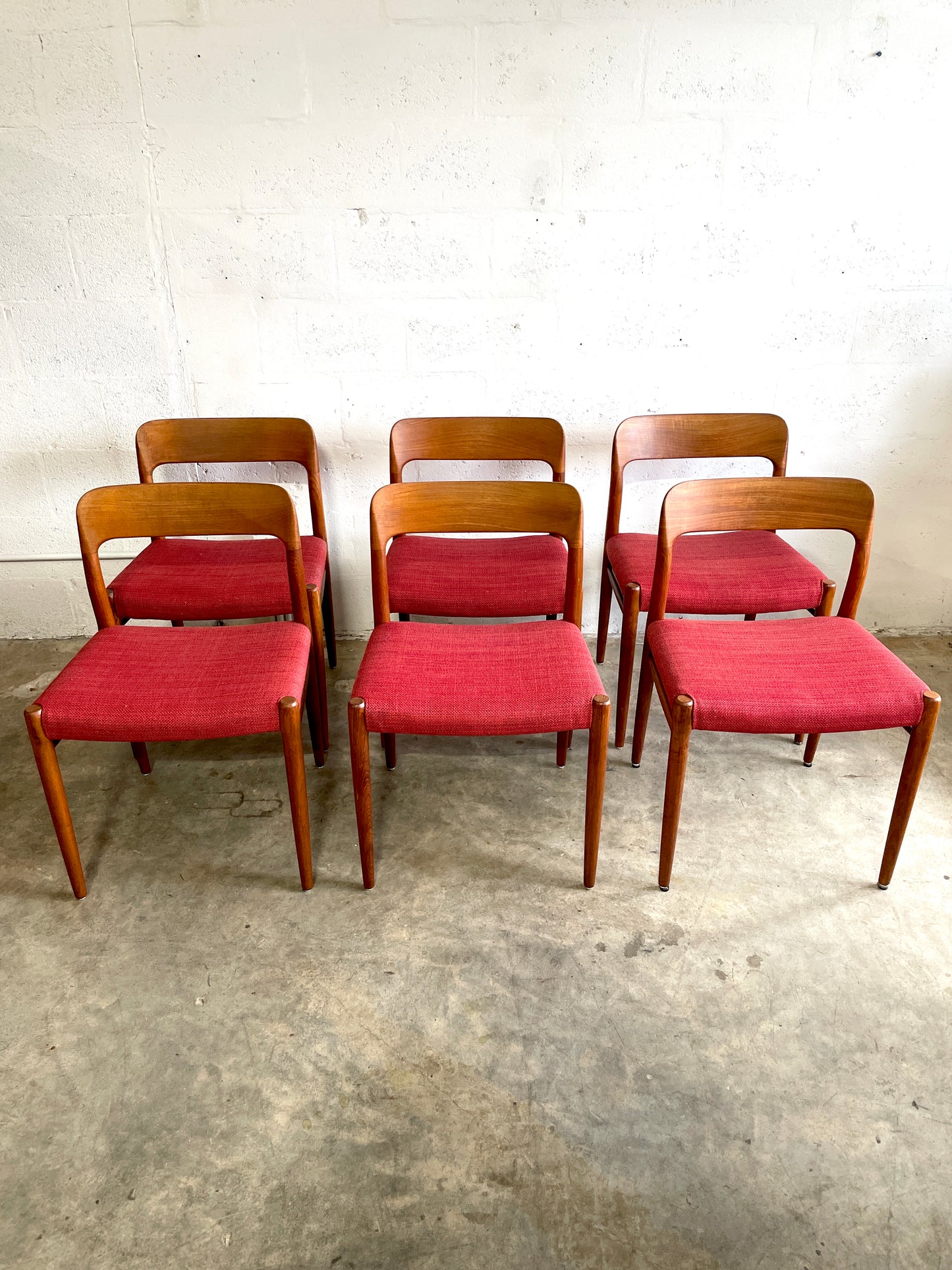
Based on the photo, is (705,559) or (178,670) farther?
(705,559)

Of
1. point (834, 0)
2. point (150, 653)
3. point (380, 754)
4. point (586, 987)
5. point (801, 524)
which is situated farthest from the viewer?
point (380, 754)

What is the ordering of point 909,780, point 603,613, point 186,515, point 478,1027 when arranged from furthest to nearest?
point 603,613 < point 186,515 < point 909,780 < point 478,1027

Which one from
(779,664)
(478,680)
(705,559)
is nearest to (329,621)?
(478,680)

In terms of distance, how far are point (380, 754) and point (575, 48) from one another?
2.01 meters

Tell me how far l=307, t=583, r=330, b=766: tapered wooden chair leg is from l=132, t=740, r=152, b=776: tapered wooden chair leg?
48 cm

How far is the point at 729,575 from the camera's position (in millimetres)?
2137

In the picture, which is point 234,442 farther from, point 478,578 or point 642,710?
point 642,710

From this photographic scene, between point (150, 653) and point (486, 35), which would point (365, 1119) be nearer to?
point (150, 653)

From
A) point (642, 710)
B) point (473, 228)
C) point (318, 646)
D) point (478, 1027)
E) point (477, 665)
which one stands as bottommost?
point (478, 1027)

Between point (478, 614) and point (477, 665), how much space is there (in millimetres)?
357

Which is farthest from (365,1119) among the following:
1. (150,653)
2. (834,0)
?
(834,0)

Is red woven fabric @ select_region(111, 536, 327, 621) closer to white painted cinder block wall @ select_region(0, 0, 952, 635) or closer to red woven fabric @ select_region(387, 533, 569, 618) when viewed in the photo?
red woven fabric @ select_region(387, 533, 569, 618)

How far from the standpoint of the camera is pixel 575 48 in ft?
7.14

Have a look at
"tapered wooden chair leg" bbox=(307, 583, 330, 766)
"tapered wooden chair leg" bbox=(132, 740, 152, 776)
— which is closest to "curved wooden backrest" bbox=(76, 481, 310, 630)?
"tapered wooden chair leg" bbox=(307, 583, 330, 766)
